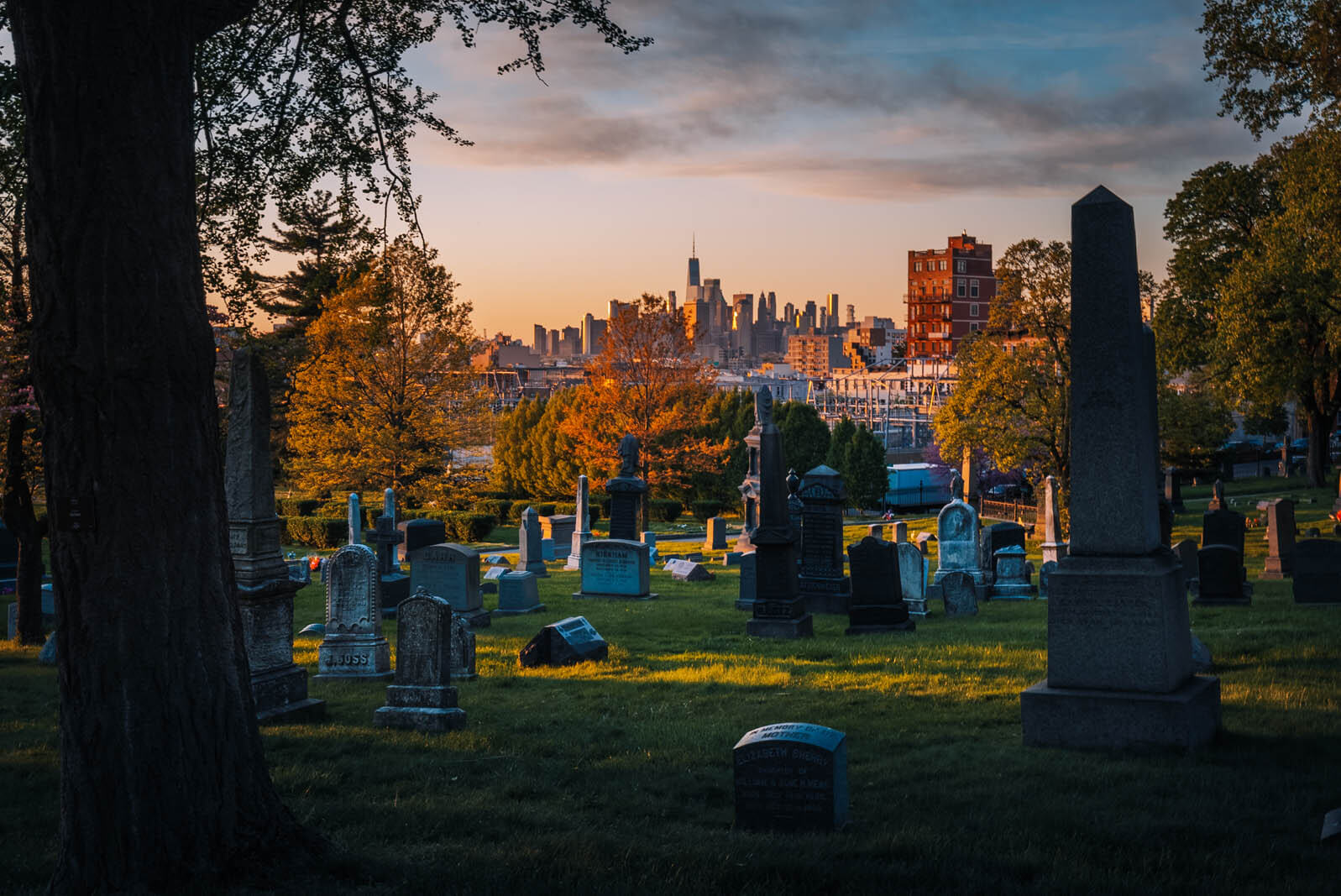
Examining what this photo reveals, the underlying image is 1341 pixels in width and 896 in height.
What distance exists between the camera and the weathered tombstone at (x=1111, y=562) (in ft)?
25.0

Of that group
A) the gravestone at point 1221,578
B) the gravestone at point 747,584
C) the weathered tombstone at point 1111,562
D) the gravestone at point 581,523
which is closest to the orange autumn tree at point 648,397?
the gravestone at point 581,523

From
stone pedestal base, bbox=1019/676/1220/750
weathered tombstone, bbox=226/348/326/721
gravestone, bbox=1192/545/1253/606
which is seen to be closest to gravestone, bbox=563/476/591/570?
gravestone, bbox=1192/545/1253/606

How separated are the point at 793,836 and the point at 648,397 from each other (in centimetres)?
3704

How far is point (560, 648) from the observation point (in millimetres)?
12734

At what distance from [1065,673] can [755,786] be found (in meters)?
3.01

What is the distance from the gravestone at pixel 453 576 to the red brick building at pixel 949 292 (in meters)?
163

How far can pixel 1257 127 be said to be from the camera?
63.9 feet

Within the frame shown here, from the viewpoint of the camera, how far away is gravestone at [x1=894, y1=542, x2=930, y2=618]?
1733 cm

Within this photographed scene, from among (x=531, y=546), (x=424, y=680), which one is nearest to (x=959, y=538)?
(x=531, y=546)

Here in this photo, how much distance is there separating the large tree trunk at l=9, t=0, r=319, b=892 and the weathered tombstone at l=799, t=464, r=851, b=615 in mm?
14288

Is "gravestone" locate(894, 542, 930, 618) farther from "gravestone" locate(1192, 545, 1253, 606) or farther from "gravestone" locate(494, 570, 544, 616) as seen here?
"gravestone" locate(494, 570, 544, 616)

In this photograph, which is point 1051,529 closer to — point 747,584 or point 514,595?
point 747,584

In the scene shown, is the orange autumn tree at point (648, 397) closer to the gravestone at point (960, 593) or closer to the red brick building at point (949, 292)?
the gravestone at point (960, 593)

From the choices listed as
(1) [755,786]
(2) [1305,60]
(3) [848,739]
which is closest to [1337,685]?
(3) [848,739]
